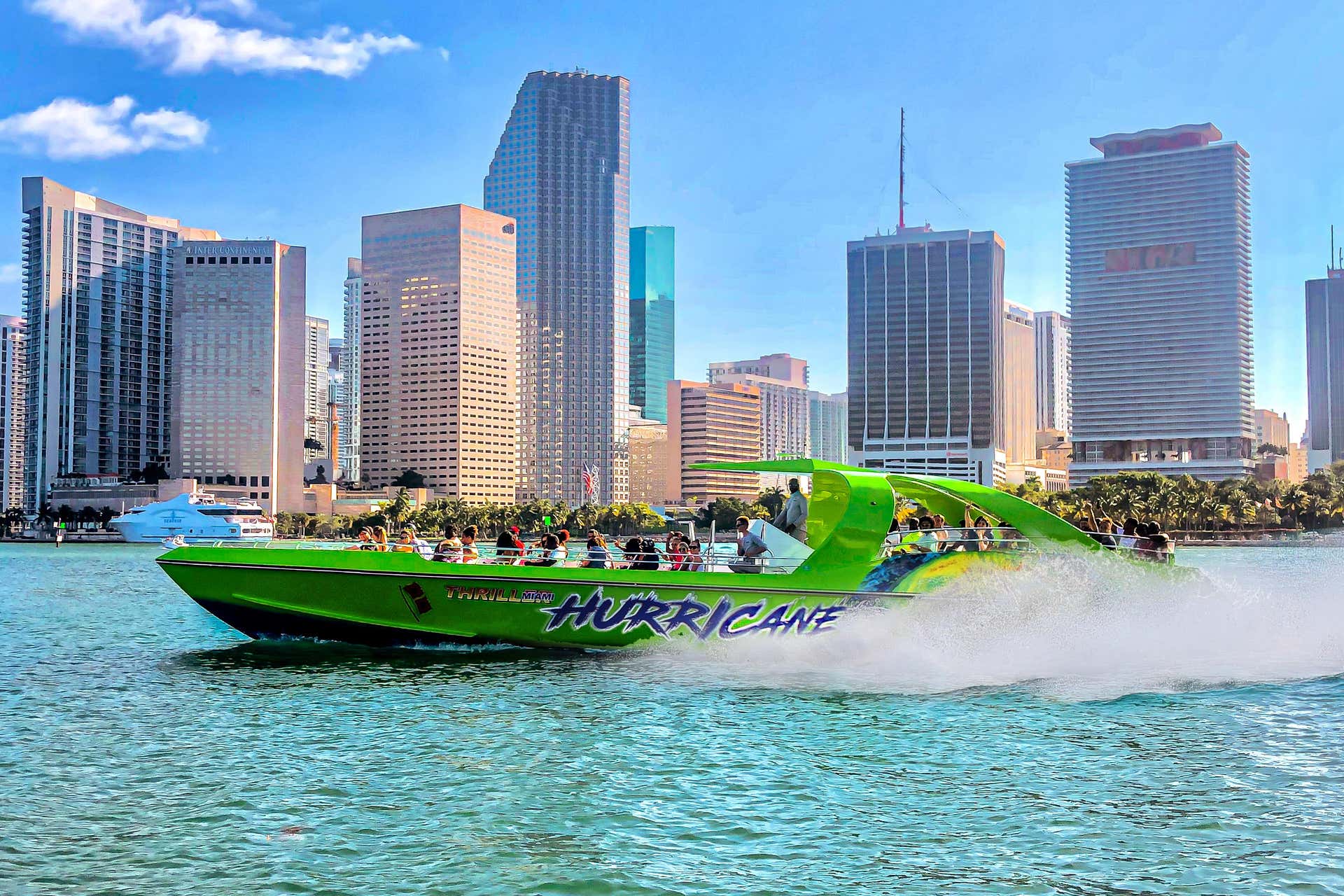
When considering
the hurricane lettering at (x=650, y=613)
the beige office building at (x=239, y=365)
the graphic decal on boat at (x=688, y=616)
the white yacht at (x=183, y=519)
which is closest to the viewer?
the graphic decal on boat at (x=688, y=616)

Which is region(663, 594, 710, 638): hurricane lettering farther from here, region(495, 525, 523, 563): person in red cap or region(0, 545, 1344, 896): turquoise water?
region(495, 525, 523, 563): person in red cap

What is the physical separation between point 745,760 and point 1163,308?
7772 inches

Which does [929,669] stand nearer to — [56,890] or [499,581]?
[499,581]

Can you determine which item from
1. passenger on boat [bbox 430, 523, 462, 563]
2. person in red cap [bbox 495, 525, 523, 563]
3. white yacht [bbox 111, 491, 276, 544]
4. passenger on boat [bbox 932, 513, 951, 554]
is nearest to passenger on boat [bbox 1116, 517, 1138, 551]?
passenger on boat [bbox 932, 513, 951, 554]

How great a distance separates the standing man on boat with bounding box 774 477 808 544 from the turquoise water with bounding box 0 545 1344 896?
192 centimetres

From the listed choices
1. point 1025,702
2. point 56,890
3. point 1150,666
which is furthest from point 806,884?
point 1150,666

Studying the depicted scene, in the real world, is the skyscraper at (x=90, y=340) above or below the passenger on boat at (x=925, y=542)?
above

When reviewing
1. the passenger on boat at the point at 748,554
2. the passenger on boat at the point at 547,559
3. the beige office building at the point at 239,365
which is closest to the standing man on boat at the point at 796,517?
the passenger on boat at the point at 748,554

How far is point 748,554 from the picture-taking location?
15.6 m

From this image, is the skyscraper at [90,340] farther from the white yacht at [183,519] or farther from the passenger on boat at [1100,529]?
the passenger on boat at [1100,529]

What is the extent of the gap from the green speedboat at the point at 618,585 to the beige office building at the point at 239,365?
556 ft

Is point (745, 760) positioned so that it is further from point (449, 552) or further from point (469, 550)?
point (449, 552)

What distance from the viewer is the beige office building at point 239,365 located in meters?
178

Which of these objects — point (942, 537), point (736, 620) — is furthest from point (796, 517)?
point (942, 537)
